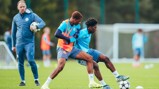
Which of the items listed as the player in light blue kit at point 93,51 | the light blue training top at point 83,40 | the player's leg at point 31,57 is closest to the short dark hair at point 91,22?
the player in light blue kit at point 93,51

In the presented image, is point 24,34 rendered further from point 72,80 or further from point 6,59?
point 6,59

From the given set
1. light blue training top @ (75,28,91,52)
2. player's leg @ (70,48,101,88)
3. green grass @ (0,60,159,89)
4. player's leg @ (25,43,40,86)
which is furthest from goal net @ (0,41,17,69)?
player's leg @ (70,48,101,88)

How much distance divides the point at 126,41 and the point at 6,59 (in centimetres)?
1362

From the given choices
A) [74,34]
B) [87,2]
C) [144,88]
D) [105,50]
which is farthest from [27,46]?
[87,2]

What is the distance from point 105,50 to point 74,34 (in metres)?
25.5

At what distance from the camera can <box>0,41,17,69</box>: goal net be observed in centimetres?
2959

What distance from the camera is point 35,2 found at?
1890 inches

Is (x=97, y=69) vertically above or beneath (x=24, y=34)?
beneath

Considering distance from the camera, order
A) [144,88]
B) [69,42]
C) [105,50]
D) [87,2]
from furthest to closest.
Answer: [87,2] → [105,50] → [144,88] → [69,42]

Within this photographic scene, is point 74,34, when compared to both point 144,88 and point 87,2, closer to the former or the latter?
point 144,88

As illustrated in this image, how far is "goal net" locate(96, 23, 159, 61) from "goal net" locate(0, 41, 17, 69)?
1198 cm

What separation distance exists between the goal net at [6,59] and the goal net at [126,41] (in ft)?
39.3

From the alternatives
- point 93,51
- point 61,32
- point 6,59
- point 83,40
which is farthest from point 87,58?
point 6,59

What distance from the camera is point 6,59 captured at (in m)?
29.6
